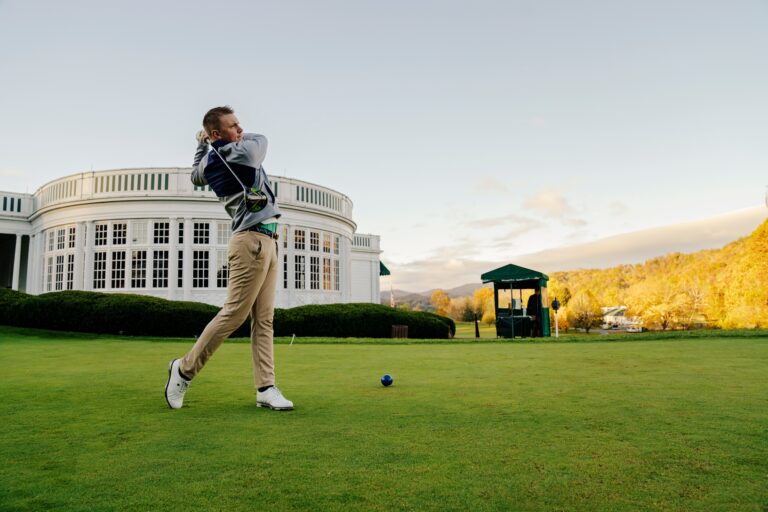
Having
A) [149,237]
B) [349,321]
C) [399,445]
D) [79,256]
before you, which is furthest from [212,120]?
[79,256]

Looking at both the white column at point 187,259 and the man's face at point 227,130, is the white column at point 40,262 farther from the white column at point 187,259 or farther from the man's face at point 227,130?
the man's face at point 227,130

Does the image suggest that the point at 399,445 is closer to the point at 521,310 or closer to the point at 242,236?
the point at 242,236

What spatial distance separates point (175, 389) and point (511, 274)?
794 inches

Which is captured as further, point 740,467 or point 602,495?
point 740,467

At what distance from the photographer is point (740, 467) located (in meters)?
2.15

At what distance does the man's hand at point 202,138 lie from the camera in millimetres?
4438

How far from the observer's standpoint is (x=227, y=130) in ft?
14.3

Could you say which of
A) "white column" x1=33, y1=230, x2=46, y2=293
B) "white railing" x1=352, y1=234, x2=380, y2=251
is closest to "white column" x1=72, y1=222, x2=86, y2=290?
"white column" x1=33, y1=230, x2=46, y2=293

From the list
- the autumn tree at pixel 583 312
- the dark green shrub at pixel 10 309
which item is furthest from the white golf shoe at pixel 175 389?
the autumn tree at pixel 583 312

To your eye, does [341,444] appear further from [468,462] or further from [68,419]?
[68,419]

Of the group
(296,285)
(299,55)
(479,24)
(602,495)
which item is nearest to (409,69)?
(479,24)

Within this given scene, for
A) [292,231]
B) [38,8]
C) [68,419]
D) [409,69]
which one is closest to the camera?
[68,419]

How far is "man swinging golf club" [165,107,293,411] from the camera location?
419cm

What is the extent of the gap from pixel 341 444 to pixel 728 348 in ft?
27.4
